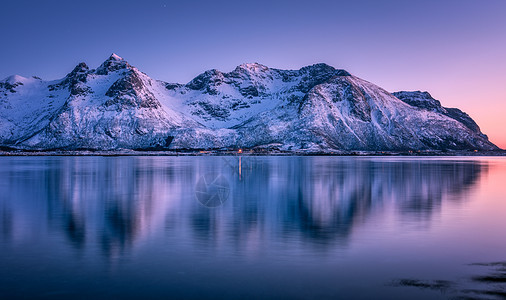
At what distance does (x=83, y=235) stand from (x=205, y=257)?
338 inches

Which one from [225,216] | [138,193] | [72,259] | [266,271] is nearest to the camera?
[266,271]

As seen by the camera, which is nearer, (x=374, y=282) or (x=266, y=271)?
(x=374, y=282)

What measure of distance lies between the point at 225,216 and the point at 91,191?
24.1m

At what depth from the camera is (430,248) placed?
19.5 m

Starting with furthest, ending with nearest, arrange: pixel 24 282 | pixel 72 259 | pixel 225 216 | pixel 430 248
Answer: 1. pixel 225 216
2. pixel 430 248
3. pixel 72 259
4. pixel 24 282

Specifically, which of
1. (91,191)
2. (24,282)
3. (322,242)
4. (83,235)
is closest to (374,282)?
(322,242)

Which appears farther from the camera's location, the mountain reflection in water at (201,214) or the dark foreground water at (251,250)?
the mountain reflection in water at (201,214)

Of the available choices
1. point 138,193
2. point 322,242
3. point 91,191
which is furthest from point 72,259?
point 91,191

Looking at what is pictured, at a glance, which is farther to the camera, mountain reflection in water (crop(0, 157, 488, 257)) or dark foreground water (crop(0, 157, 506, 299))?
mountain reflection in water (crop(0, 157, 488, 257))

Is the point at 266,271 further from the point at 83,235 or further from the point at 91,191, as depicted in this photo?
the point at 91,191

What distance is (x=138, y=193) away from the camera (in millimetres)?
43812

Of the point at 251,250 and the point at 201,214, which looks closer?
the point at 251,250

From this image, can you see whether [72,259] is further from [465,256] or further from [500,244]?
[500,244]

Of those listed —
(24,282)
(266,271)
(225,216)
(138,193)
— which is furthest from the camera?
(138,193)
